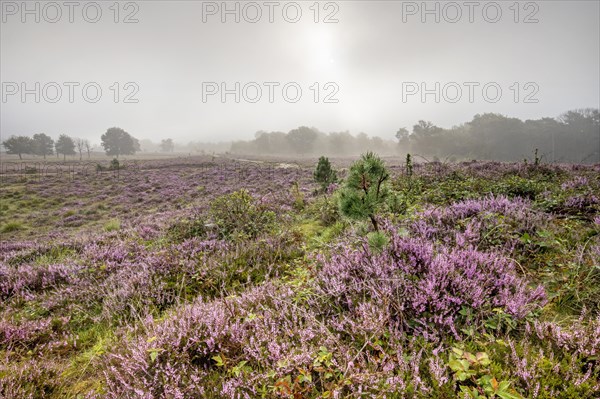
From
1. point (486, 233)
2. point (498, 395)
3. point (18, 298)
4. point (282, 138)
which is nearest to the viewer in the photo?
point (498, 395)

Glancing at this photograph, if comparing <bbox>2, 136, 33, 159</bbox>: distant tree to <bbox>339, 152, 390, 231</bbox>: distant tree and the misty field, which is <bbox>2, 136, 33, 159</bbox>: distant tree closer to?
the misty field

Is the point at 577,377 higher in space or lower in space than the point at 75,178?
lower

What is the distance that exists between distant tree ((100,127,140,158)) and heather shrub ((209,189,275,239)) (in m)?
127

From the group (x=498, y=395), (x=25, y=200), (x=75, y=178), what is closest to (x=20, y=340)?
(x=498, y=395)

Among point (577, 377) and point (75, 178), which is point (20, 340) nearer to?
point (577, 377)

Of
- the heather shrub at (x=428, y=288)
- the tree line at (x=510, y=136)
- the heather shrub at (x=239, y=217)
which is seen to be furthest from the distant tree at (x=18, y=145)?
the tree line at (x=510, y=136)

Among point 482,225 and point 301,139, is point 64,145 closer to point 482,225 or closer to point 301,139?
point 301,139

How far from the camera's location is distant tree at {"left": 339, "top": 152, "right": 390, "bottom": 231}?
3088 millimetres

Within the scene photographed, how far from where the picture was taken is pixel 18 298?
444 cm

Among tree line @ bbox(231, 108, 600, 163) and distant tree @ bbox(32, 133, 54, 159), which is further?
distant tree @ bbox(32, 133, 54, 159)

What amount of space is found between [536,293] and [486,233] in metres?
1.51

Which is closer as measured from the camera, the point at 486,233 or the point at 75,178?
the point at 486,233

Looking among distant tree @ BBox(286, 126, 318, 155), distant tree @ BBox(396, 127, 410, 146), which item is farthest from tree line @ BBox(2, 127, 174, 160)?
distant tree @ BBox(396, 127, 410, 146)

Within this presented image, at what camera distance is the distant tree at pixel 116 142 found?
112 meters
